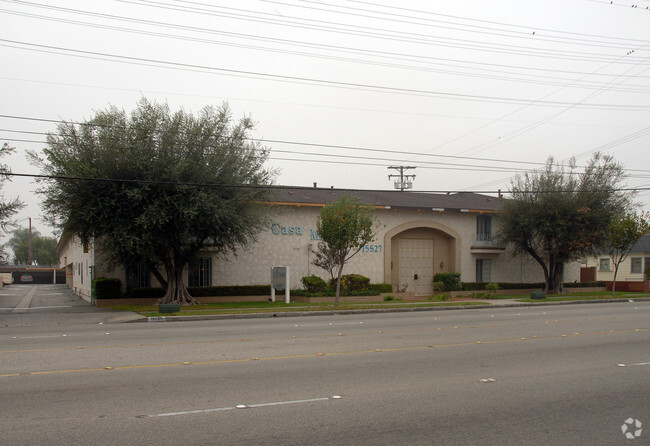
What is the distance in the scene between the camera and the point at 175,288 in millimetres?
26141


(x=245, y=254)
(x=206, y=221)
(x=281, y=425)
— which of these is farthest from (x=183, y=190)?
(x=281, y=425)

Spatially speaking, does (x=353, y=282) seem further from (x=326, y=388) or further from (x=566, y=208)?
(x=326, y=388)

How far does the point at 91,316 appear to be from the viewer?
21.8m

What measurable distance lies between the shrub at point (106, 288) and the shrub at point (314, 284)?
378 inches

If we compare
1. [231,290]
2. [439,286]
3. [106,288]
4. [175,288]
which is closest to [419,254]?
[439,286]

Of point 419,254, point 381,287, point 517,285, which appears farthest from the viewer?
point 517,285

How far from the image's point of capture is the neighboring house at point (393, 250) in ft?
99.6

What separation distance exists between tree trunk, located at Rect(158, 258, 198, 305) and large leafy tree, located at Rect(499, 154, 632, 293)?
2026 centimetres

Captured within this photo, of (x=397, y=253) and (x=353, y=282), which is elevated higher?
(x=397, y=253)

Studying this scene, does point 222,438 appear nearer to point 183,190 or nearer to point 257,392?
point 257,392

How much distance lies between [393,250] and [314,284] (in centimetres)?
687

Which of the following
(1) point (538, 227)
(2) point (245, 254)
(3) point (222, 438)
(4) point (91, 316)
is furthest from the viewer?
(1) point (538, 227)

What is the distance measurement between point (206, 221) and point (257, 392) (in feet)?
54.0

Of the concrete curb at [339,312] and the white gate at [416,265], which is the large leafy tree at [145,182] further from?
the white gate at [416,265]
